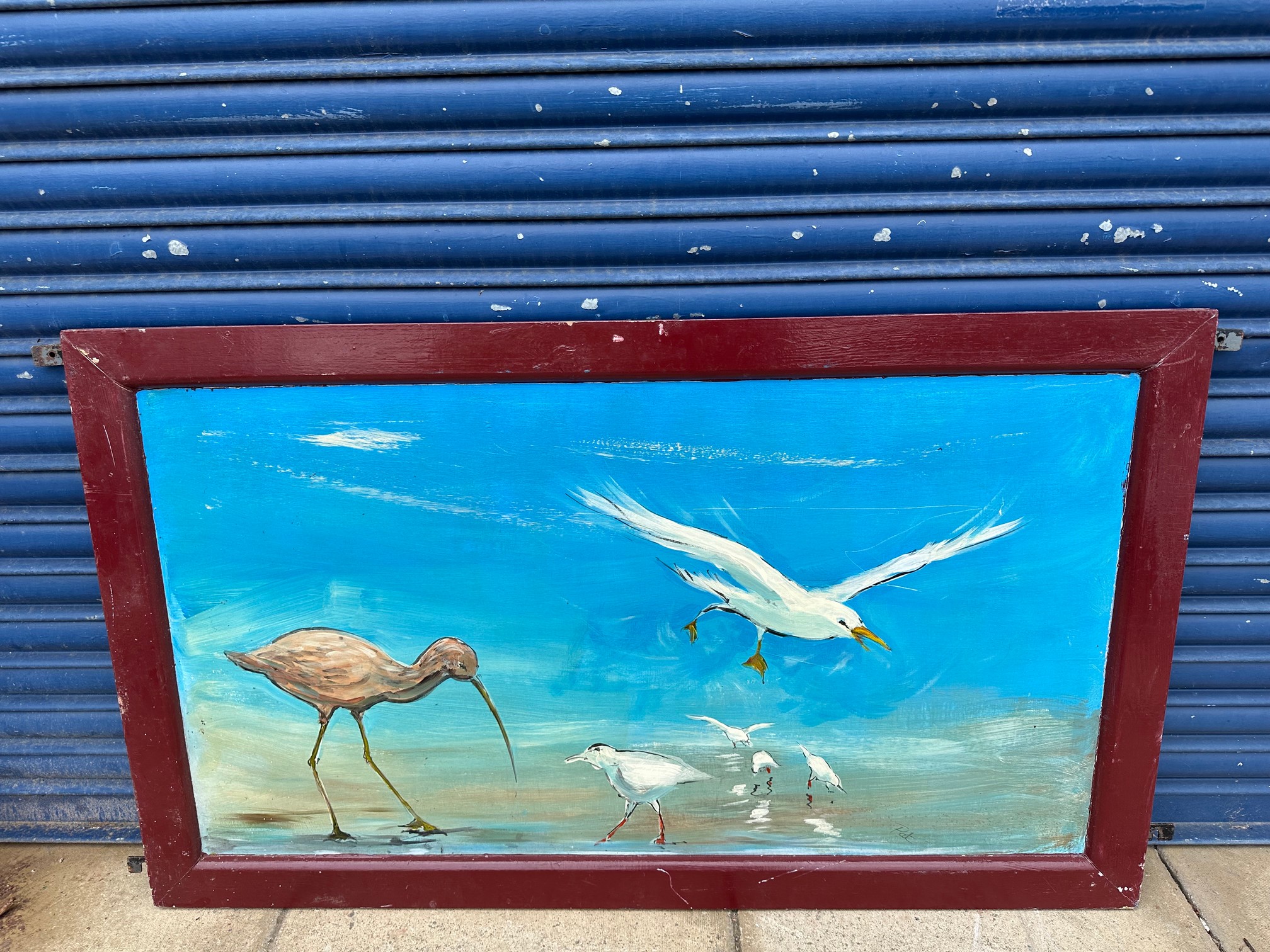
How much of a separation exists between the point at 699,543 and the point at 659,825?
0.85m

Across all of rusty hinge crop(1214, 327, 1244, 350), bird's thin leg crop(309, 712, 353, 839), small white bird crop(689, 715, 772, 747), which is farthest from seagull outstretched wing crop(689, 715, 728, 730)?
rusty hinge crop(1214, 327, 1244, 350)

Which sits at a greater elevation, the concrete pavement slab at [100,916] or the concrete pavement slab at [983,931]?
the concrete pavement slab at [100,916]

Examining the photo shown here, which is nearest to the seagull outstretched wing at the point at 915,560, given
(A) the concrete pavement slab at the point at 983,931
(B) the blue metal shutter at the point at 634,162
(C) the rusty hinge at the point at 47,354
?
(B) the blue metal shutter at the point at 634,162

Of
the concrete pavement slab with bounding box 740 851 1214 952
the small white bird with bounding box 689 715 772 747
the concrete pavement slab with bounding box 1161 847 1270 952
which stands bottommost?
the concrete pavement slab with bounding box 1161 847 1270 952

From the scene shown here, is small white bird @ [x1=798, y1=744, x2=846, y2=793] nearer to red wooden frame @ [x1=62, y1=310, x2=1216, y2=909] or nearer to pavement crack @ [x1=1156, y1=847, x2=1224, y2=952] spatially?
red wooden frame @ [x1=62, y1=310, x2=1216, y2=909]

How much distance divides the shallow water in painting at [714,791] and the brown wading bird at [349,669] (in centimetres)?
6

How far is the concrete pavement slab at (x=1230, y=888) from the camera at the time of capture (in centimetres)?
179

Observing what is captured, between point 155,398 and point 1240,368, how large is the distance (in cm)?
288

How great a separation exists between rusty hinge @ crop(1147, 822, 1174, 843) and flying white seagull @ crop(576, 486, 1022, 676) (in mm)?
1247

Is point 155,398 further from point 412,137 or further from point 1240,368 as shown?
point 1240,368

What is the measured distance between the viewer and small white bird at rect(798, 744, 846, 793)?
1.80m

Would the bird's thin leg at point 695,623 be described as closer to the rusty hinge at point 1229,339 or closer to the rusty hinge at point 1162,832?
the rusty hinge at point 1229,339

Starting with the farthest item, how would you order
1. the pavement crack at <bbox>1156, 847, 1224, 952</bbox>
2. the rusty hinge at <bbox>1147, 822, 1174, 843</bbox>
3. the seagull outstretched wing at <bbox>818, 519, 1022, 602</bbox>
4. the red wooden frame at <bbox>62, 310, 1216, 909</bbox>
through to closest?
1. the rusty hinge at <bbox>1147, 822, 1174, 843</bbox>
2. the pavement crack at <bbox>1156, 847, 1224, 952</bbox>
3. the seagull outstretched wing at <bbox>818, 519, 1022, 602</bbox>
4. the red wooden frame at <bbox>62, 310, 1216, 909</bbox>

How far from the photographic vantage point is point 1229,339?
1660 mm
